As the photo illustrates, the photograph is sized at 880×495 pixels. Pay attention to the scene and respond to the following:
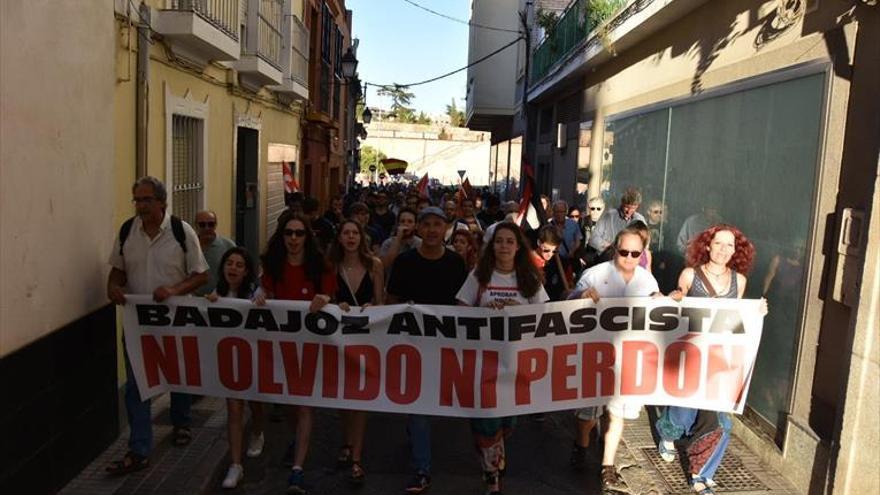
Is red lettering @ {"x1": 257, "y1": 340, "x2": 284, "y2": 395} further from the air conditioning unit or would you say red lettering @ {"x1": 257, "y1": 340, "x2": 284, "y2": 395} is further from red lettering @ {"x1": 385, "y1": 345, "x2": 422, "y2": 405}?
the air conditioning unit

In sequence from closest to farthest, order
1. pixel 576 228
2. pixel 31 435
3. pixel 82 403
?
pixel 31 435, pixel 82 403, pixel 576 228

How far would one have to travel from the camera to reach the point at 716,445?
4.69 metres

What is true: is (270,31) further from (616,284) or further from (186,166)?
(616,284)

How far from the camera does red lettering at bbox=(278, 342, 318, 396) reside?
4.60 meters

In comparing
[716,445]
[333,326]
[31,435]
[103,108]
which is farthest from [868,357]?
[103,108]

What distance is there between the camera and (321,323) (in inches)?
179

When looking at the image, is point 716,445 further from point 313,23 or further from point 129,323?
point 313,23

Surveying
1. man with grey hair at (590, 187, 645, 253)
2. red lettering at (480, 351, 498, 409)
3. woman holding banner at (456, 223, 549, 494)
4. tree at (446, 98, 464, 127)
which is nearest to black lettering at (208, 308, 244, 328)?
woman holding banner at (456, 223, 549, 494)

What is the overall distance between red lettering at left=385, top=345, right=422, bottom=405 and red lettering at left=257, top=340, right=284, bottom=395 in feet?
2.26

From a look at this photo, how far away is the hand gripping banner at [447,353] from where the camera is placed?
4.53 m

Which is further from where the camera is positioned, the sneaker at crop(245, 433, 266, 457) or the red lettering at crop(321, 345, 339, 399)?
the sneaker at crop(245, 433, 266, 457)

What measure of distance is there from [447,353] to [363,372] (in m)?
0.53

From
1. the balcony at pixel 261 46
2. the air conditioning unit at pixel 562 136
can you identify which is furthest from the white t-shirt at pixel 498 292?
the air conditioning unit at pixel 562 136

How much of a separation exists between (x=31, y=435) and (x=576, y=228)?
6.01m
